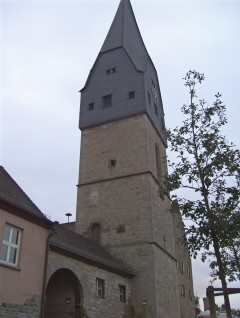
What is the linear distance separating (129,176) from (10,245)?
38.5ft

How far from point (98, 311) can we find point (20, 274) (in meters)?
5.48

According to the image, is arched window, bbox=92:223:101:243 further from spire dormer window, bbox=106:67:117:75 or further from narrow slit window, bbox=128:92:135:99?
spire dormer window, bbox=106:67:117:75

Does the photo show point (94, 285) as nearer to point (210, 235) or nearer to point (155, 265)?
point (155, 265)

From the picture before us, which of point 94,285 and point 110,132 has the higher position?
point 110,132

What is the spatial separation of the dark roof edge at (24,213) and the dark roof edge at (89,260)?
1207mm

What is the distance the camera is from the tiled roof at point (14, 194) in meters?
11.5

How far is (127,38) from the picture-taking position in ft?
96.9

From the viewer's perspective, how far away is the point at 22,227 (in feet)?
36.9

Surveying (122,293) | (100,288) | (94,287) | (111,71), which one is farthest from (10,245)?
(111,71)

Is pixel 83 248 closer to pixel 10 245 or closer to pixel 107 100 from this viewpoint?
pixel 10 245

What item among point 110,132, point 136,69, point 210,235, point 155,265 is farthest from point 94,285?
point 136,69

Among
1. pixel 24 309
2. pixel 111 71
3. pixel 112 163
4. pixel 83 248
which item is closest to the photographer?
pixel 24 309

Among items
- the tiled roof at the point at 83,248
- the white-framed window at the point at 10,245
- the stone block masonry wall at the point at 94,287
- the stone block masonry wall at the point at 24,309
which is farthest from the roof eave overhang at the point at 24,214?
the stone block masonry wall at the point at 24,309

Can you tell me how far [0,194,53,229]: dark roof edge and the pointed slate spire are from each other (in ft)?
53.9
